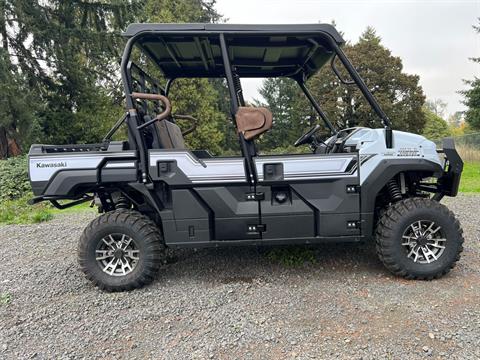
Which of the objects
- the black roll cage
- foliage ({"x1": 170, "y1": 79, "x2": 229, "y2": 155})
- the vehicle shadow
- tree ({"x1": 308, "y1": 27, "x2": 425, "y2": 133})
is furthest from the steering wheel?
tree ({"x1": 308, "y1": 27, "x2": 425, "y2": 133})

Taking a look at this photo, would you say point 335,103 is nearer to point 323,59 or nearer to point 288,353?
point 323,59

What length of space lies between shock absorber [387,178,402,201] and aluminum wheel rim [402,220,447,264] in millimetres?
332

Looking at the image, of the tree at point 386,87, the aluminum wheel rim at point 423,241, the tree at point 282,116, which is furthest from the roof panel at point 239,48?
the tree at point 282,116

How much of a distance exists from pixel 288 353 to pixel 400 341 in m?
0.74

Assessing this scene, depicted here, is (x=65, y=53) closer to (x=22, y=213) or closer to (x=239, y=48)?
(x=22, y=213)

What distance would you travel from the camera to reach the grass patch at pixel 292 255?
3.65 m

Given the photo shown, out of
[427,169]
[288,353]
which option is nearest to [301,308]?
[288,353]

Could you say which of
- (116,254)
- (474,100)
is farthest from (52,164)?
(474,100)

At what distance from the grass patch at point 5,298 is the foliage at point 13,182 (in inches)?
253

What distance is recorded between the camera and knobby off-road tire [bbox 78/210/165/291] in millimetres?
3176

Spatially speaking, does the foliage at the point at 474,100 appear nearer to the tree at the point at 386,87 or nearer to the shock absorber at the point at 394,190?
the tree at the point at 386,87

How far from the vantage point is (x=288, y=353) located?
2.22 m

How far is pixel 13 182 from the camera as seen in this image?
9062 mm

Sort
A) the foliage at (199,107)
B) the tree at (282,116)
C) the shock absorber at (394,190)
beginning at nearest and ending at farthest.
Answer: the shock absorber at (394,190)
the foliage at (199,107)
the tree at (282,116)
